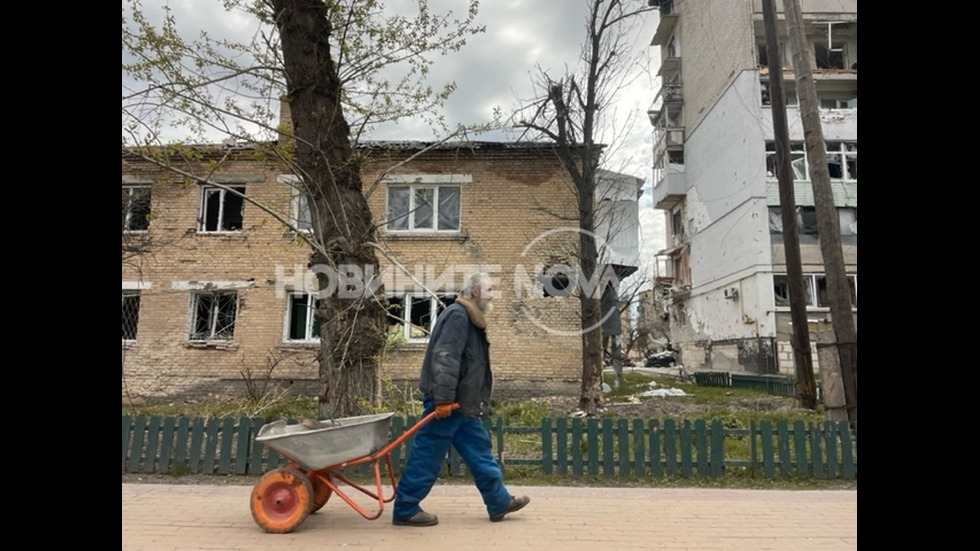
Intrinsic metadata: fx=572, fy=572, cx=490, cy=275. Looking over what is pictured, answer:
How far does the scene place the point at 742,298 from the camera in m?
26.1

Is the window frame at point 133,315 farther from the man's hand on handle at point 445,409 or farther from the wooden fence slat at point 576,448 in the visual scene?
the man's hand on handle at point 445,409

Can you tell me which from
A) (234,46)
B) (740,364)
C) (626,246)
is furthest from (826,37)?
(234,46)

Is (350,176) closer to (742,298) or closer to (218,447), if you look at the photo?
(218,447)

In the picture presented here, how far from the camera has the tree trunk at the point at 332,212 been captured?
21.7 feet

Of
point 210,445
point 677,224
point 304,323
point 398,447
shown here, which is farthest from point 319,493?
point 677,224

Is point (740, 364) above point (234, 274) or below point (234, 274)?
below

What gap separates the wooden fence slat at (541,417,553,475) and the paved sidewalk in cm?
54

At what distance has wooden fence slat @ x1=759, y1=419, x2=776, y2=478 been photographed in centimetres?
659

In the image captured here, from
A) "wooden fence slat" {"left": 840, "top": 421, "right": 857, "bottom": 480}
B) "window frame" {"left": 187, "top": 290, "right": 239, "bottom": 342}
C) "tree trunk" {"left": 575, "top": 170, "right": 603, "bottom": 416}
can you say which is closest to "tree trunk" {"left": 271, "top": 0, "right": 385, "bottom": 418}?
"wooden fence slat" {"left": 840, "top": 421, "right": 857, "bottom": 480}

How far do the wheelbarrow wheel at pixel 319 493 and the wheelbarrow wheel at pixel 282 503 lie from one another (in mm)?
193

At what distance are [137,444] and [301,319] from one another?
8.36 meters

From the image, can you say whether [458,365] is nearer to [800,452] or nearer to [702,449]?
[702,449]

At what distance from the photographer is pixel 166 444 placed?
6852 mm

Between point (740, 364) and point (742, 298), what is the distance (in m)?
3.24
